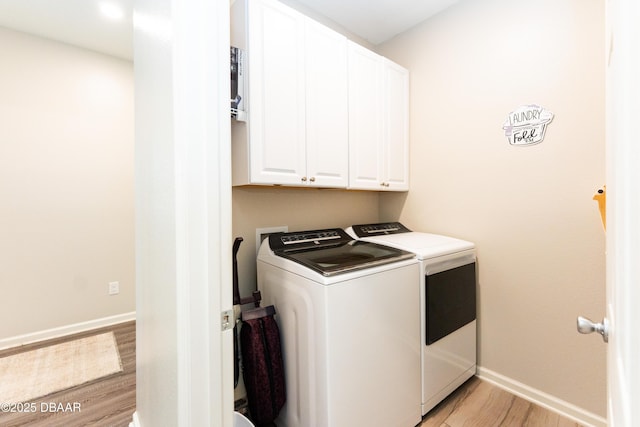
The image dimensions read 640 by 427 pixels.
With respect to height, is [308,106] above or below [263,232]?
above

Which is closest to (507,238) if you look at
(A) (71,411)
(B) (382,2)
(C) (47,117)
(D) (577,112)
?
(D) (577,112)

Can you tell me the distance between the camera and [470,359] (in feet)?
6.32

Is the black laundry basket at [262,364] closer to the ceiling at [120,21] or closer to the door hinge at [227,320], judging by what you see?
the door hinge at [227,320]

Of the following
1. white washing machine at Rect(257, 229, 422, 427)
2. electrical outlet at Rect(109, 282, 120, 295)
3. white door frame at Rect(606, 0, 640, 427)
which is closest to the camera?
white door frame at Rect(606, 0, 640, 427)

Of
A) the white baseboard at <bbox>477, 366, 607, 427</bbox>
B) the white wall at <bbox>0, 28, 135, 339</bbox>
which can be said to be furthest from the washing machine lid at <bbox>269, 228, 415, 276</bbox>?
the white wall at <bbox>0, 28, 135, 339</bbox>

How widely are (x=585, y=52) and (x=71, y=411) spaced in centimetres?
362

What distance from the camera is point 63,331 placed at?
8.85ft

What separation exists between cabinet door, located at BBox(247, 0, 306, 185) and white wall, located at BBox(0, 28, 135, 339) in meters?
2.34

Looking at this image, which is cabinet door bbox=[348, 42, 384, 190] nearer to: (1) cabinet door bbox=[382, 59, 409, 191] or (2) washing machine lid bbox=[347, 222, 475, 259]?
(1) cabinet door bbox=[382, 59, 409, 191]

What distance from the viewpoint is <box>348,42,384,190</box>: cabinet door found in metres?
1.89

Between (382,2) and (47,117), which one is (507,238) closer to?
(382,2)

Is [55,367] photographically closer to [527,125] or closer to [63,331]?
[63,331]

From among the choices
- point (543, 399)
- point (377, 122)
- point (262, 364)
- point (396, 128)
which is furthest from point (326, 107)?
point (543, 399)

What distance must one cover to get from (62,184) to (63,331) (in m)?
1.41
